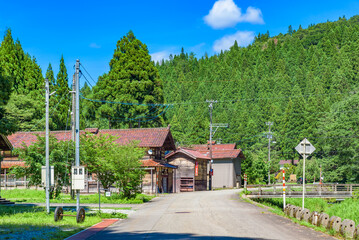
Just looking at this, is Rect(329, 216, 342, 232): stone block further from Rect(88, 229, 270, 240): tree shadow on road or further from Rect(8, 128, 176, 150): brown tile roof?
Rect(8, 128, 176, 150): brown tile roof

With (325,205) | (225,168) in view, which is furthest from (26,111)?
(325,205)

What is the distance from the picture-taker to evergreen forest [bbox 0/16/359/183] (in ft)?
188

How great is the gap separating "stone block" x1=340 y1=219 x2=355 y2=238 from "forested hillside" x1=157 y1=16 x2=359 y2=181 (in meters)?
42.4

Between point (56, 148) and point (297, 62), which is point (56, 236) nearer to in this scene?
point (56, 148)

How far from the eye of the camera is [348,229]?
13.7 meters

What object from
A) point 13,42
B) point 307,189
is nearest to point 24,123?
point 13,42

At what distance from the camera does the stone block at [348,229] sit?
13536 mm

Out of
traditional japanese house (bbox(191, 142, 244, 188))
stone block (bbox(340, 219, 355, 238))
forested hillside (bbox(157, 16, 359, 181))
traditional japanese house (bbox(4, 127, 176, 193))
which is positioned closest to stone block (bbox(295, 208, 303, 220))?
stone block (bbox(340, 219, 355, 238))

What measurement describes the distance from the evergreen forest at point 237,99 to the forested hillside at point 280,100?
0.17m

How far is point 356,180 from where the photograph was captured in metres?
55.0

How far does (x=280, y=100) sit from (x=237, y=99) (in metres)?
13.8

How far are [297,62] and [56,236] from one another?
162937mm

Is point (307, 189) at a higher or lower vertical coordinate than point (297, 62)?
lower

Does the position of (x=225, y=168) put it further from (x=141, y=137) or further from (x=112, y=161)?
(x=112, y=161)
